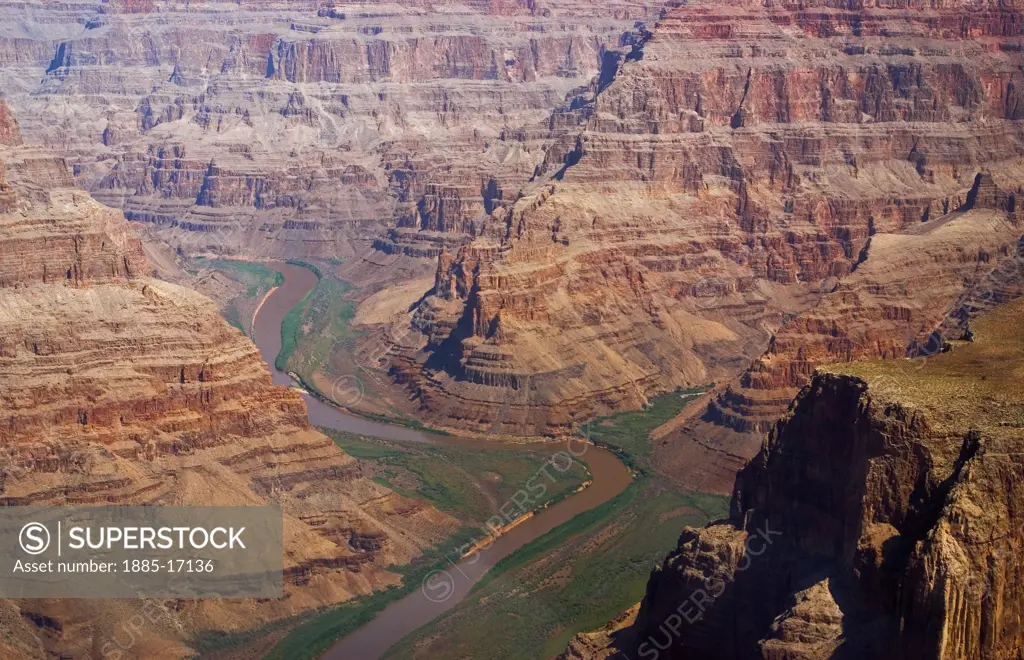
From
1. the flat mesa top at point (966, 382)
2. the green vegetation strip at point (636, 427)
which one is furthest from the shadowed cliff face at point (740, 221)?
the flat mesa top at point (966, 382)

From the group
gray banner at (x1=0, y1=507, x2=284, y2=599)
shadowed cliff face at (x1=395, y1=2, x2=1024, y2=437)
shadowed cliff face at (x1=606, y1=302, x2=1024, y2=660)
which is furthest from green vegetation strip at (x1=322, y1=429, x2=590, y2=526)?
shadowed cliff face at (x1=606, y1=302, x2=1024, y2=660)

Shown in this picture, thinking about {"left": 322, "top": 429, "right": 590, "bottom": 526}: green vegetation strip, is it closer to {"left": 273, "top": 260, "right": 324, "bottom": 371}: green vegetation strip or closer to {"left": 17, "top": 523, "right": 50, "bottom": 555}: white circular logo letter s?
{"left": 17, "top": 523, "right": 50, "bottom": 555}: white circular logo letter s

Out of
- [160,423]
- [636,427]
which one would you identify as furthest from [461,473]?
[160,423]

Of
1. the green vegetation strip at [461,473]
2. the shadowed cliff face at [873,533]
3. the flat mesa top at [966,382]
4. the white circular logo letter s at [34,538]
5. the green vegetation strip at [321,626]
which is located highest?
the flat mesa top at [966,382]

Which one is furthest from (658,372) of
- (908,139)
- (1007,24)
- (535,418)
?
(1007,24)

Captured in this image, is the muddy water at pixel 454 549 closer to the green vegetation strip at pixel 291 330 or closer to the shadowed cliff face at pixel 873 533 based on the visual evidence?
the green vegetation strip at pixel 291 330

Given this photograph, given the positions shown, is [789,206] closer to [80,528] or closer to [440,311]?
[440,311]
